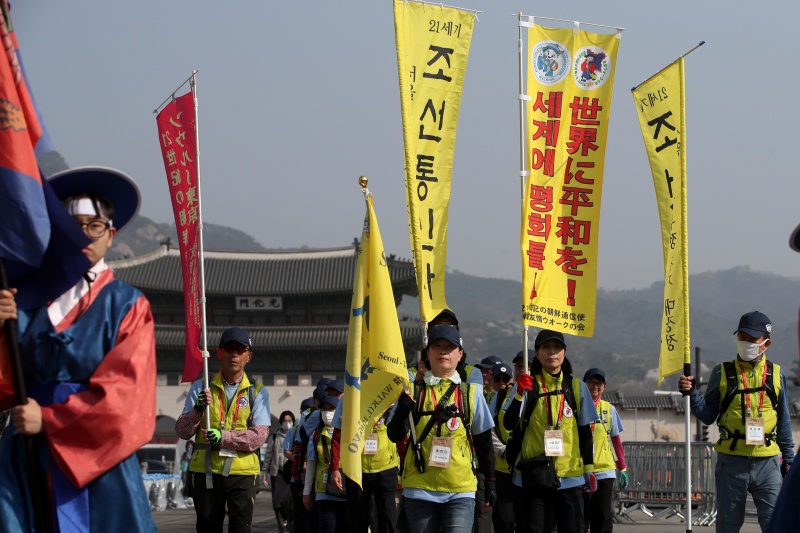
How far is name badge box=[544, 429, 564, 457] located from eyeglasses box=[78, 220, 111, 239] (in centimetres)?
495

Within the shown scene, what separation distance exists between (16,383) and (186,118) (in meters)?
7.32

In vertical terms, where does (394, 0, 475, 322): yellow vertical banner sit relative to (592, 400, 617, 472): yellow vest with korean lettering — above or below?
above

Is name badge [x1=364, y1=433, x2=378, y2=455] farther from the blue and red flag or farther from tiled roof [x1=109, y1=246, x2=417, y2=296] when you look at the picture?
tiled roof [x1=109, y1=246, x2=417, y2=296]

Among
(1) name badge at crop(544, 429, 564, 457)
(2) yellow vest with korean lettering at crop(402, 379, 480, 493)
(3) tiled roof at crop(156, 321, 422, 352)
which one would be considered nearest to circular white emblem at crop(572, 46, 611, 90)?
(1) name badge at crop(544, 429, 564, 457)

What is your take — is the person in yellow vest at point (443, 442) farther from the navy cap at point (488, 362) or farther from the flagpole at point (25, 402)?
the flagpole at point (25, 402)

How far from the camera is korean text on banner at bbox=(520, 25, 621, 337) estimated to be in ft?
34.6

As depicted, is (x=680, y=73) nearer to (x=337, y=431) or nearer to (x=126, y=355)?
(x=337, y=431)

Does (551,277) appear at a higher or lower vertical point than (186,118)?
lower

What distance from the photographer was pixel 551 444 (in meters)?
9.45

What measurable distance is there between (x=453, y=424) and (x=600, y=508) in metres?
4.00

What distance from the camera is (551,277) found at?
10.6 m

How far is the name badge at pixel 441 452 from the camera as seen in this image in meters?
8.53

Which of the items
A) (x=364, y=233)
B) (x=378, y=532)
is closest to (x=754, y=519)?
(x=378, y=532)

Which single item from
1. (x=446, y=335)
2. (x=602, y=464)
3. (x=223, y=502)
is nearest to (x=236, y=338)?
(x=223, y=502)
